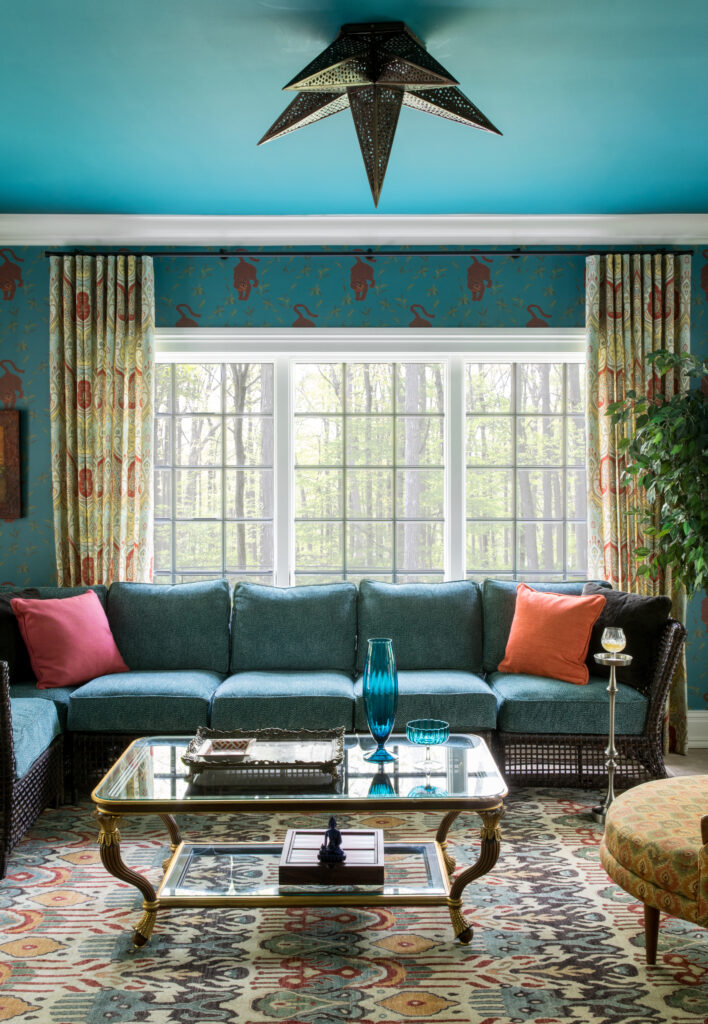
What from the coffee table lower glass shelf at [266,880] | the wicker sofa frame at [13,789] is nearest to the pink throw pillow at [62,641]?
the wicker sofa frame at [13,789]

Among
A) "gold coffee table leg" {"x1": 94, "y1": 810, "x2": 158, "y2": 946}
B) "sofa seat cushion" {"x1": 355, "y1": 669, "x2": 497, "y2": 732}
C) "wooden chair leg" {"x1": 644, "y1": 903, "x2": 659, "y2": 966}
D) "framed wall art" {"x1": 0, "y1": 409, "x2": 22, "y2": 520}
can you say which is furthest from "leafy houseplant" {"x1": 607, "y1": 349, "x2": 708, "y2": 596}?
"framed wall art" {"x1": 0, "y1": 409, "x2": 22, "y2": 520}

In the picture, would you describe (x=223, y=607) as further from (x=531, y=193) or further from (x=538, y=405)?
(x=531, y=193)

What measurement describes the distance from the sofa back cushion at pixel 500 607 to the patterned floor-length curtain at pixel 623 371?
14.5 inches

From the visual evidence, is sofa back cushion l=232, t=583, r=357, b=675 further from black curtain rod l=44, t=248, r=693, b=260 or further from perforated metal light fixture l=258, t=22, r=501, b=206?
perforated metal light fixture l=258, t=22, r=501, b=206

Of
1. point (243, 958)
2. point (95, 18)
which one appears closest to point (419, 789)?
point (243, 958)

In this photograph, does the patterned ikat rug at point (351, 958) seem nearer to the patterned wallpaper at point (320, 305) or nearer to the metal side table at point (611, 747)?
the metal side table at point (611, 747)

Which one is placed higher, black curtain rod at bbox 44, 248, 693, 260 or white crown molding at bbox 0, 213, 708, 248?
white crown molding at bbox 0, 213, 708, 248

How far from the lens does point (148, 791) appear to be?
101 inches

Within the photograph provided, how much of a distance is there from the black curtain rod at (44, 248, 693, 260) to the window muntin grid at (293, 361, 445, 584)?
0.60 m

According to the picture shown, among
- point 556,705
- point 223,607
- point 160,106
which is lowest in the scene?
point 556,705

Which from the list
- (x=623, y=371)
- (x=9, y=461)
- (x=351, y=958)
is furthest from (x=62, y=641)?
(x=623, y=371)

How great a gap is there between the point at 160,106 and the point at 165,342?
5.69ft

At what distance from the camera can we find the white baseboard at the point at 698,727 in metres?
4.78

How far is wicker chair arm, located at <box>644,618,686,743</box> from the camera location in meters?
3.76
